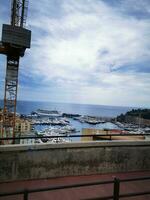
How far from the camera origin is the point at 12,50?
123ft

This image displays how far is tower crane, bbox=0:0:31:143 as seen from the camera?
34.8 meters

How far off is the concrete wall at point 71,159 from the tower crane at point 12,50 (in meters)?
30.2

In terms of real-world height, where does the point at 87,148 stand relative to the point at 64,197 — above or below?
above

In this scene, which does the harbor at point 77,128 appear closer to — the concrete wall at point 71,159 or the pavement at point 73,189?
the concrete wall at point 71,159

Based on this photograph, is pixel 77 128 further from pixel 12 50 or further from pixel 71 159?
pixel 71 159

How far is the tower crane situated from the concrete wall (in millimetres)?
30229

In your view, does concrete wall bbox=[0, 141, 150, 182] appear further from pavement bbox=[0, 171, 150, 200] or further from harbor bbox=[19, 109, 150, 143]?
harbor bbox=[19, 109, 150, 143]

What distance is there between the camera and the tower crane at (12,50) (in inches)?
1369

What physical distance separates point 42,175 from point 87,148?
129 cm

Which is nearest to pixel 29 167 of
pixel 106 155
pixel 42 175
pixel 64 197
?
pixel 42 175

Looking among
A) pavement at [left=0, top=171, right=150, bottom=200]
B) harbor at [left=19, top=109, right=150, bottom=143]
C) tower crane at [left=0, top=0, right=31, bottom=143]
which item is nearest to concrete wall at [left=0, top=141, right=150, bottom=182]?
pavement at [left=0, top=171, right=150, bottom=200]

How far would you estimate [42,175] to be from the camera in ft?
20.7

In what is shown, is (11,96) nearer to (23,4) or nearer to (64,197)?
(23,4)

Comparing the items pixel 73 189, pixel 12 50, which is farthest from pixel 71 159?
pixel 12 50
